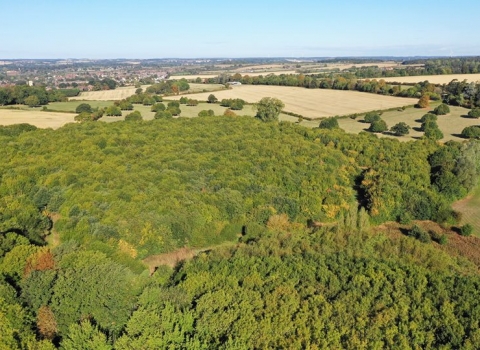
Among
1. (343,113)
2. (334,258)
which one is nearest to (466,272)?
(334,258)

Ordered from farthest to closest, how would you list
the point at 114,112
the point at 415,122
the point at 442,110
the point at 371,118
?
the point at 114,112 → the point at 442,110 → the point at 415,122 → the point at 371,118

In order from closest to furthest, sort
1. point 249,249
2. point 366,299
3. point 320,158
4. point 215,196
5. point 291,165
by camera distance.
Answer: point 366,299
point 249,249
point 215,196
point 291,165
point 320,158

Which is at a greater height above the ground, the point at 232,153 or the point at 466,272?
the point at 232,153

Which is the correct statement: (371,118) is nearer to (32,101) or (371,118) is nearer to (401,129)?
(401,129)

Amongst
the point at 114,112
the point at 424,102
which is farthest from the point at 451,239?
the point at 114,112

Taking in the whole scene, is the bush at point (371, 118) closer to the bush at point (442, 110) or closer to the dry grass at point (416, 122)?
the dry grass at point (416, 122)

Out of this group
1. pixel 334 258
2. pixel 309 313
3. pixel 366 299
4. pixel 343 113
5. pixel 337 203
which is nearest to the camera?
pixel 309 313

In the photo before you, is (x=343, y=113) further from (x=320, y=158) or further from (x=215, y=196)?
(x=215, y=196)

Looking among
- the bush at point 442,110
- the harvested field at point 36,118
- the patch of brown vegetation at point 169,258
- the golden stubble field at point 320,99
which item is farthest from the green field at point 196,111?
the patch of brown vegetation at point 169,258
